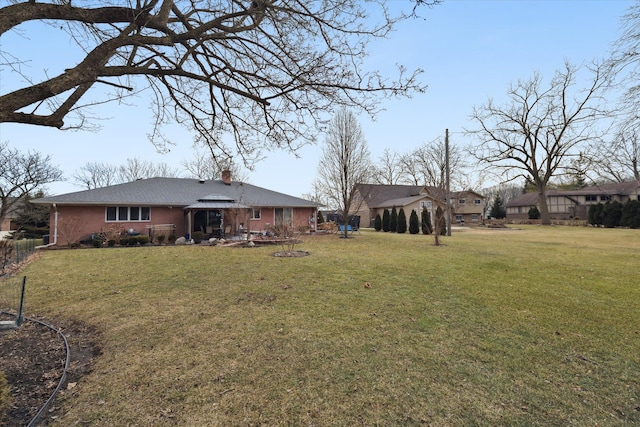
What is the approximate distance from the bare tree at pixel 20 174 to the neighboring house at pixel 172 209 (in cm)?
1437

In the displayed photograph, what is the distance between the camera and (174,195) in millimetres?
19422

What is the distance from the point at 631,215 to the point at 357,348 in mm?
37785

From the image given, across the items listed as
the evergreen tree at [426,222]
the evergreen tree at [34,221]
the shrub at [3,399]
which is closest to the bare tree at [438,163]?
the evergreen tree at [426,222]

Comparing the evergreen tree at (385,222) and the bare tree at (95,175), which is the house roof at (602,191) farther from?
the bare tree at (95,175)

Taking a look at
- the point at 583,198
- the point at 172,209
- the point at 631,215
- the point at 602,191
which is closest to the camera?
the point at 172,209

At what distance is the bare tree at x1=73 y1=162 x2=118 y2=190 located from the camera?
35.6 m

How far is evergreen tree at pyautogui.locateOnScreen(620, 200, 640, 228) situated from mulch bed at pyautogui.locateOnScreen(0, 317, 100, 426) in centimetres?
3992

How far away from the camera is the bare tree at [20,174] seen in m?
25.1

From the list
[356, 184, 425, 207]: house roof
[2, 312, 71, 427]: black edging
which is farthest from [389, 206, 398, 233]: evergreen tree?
[2, 312, 71, 427]: black edging

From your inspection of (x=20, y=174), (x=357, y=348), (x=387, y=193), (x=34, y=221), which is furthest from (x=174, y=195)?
(x=387, y=193)

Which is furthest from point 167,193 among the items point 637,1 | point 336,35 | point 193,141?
point 637,1

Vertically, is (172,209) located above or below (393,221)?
above

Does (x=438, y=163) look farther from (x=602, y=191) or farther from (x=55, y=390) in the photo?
(x=602, y=191)

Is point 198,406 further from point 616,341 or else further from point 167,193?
point 167,193
